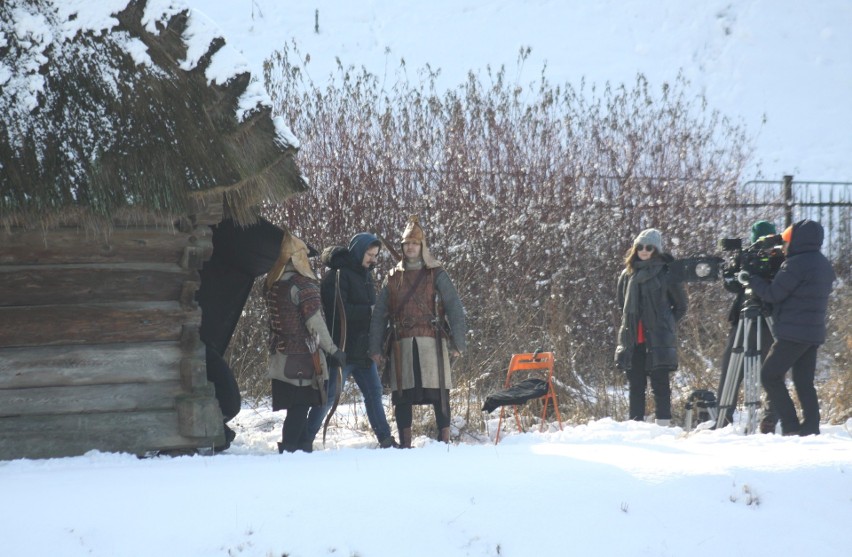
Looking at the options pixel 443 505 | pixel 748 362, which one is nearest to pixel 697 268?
pixel 748 362

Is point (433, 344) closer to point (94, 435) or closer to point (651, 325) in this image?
point (651, 325)

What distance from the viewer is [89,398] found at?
22.1ft

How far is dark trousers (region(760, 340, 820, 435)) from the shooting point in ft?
23.7

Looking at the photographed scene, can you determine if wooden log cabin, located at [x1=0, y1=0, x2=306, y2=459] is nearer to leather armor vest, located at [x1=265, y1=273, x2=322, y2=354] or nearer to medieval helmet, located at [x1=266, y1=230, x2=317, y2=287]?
medieval helmet, located at [x1=266, y1=230, x2=317, y2=287]

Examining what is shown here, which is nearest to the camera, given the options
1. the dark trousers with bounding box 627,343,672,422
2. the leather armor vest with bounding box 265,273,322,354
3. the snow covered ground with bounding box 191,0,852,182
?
the leather armor vest with bounding box 265,273,322,354

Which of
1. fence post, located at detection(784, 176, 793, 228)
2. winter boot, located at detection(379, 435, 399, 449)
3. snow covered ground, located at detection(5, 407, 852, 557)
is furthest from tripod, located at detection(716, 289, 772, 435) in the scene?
fence post, located at detection(784, 176, 793, 228)

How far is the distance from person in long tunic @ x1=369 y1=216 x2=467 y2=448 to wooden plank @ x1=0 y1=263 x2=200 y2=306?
54.5 inches

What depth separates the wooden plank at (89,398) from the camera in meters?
6.57

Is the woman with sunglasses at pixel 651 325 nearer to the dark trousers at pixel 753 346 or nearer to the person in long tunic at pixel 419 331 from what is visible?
the dark trousers at pixel 753 346

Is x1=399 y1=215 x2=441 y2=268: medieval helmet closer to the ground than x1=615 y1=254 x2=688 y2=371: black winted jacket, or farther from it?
farther from it

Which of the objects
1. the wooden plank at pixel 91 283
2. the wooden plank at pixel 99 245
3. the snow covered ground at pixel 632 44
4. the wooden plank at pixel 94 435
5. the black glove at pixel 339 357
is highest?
the snow covered ground at pixel 632 44

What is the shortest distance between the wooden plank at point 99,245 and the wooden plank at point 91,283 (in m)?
0.05

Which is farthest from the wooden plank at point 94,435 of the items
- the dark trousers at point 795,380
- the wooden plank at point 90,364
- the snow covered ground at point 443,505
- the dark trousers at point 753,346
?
the dark trousers at point 795,380

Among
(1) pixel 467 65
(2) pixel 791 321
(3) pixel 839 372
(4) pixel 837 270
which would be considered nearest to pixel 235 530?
(2) pixel 791 321
